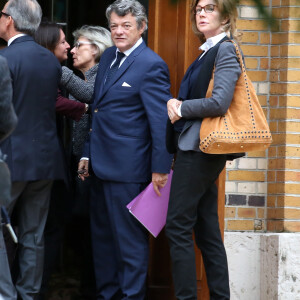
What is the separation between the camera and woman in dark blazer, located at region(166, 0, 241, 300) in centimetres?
417

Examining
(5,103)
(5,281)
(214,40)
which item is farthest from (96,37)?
(5,103)

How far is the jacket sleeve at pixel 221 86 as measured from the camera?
13.4 ft

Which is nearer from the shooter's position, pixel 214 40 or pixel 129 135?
pixel 214 40

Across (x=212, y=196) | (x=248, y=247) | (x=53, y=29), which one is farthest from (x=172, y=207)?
(x=53, y=29)

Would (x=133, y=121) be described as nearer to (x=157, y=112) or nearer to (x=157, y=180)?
(x=157, y=112)

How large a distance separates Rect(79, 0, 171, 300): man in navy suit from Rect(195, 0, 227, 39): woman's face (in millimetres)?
561

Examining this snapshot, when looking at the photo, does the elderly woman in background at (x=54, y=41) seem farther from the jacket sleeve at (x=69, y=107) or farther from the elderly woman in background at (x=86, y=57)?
the elderly woman in background at (x=86, y=57)

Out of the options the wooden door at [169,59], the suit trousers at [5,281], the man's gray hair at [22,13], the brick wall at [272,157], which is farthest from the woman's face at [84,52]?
the suit trousers at [5,281]

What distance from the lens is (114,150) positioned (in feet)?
16.1

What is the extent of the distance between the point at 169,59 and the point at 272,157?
40.2 inches

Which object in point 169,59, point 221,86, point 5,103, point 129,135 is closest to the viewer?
point 5,103

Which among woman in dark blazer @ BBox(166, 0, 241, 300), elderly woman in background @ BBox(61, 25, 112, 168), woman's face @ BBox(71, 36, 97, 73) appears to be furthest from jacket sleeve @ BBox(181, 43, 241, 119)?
woman's face @ BBox(71, 36, 97, 73)

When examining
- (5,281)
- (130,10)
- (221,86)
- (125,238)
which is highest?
(130,10)

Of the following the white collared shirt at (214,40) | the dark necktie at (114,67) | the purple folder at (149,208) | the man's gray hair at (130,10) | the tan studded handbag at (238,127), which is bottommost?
the purple folder at (149,208)
